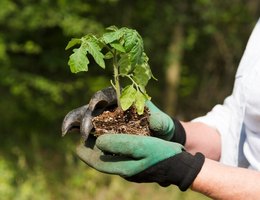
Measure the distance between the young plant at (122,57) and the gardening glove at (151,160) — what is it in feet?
0.60

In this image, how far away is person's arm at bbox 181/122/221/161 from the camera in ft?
8.61

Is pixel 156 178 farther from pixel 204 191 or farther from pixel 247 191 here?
pixel 247 191

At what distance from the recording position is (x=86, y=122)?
7.20 ft

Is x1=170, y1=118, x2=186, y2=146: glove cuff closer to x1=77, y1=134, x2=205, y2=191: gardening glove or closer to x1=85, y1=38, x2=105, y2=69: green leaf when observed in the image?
x1=77, y1=134, x2=205, y2=191: gardening glove

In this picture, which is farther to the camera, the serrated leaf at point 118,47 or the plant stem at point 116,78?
the plant stem at point 116,78

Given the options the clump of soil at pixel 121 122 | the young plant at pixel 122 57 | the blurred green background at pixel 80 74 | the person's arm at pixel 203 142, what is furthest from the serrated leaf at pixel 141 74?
the blurred green background at pixel 80 74

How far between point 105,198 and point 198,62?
4.55 m

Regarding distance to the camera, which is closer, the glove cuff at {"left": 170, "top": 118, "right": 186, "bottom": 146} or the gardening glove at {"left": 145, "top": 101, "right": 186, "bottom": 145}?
the gardening glove at {"left": 145, "top": 101, "right": 186, "bottom": 145}

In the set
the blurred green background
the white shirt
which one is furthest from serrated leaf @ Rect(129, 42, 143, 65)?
the blurred green background

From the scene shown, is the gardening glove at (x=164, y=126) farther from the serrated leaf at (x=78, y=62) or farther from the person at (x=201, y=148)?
the serrated leaf at (x=78, y=62)

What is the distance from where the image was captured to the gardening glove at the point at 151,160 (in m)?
2.01

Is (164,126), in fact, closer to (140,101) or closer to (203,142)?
(140,101)

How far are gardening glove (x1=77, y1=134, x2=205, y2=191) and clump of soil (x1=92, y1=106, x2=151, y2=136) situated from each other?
4.9 inches

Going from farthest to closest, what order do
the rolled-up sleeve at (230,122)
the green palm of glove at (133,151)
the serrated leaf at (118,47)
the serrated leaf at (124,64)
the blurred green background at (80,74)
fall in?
the blurred green background at (80,74)
the rolled-up sleeve at (230,122)
the serrated leaf at (124,64)
the serrated leaf at (118,47)
the green palm of glove at (133,151)
